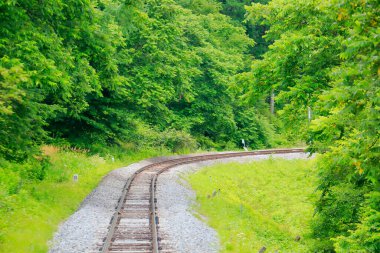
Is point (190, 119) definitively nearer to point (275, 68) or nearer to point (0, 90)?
point (275, 68)

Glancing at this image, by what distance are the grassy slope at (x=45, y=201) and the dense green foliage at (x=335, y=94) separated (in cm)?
772

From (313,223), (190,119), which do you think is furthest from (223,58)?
(313,223)

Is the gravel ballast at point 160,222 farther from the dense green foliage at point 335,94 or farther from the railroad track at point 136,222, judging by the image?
the dense green foliage at point 335,94

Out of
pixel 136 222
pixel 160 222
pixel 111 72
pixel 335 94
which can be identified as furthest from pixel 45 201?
pixel 335 94

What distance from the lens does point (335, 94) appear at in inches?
313

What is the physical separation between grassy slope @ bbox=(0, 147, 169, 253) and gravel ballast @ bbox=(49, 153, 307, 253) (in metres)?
0.41

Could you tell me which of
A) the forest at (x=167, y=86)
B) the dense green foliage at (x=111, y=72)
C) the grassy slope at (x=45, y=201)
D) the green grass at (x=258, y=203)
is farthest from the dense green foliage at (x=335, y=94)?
the grassy slope at (x=45, y=201)

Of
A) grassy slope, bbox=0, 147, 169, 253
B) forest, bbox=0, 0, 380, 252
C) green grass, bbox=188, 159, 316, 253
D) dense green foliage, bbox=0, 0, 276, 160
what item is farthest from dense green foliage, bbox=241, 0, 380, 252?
grassy slope, bbox=0, 147, 169, 253

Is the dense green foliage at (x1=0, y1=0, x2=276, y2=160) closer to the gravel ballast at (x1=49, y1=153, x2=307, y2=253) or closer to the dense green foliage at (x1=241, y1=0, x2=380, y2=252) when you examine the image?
the gravel ballast at (x1=49, y1=153, x2=307, y2=253)

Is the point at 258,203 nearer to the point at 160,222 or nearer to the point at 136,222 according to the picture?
the point at 160,222

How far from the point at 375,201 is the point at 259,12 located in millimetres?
10194

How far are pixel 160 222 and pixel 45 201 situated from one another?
460cm

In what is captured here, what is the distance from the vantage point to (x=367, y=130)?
7.86 meters

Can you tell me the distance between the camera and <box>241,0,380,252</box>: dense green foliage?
786cm
